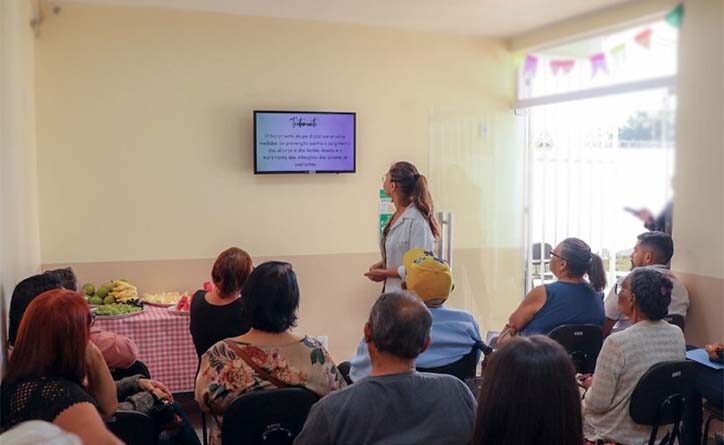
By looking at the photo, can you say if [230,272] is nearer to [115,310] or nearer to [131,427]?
[131,427]

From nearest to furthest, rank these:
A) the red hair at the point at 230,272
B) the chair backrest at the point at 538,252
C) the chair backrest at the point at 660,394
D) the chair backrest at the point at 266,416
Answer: the chair backrest at the point at 266,416, the chair backrest at the point at 660,394, the red hair at the point at 230,272, the chair backrest at the point at 538,252

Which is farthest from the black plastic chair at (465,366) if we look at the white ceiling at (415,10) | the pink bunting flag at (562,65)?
the pink bunting flag at (562,65)

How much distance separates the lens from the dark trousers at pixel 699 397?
266 cm

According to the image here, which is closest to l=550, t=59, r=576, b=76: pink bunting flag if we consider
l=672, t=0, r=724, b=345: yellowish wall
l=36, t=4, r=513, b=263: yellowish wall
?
l=36, t=4, r=513, b=263: yellowish wall

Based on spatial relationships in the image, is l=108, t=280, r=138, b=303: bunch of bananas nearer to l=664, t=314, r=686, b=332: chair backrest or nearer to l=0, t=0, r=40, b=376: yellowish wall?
l=0, t=0, r=40, b=376: yellowish wall

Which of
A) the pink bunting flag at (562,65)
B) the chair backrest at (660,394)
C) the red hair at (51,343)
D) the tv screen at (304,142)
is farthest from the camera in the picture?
the pink bunting flag at (562,65)

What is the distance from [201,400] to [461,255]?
3.37 m

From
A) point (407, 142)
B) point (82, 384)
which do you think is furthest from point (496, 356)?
point (407, 142)

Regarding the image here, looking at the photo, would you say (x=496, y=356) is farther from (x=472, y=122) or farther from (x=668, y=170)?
(x=472, y=122)

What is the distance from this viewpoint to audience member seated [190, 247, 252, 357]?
2.92m

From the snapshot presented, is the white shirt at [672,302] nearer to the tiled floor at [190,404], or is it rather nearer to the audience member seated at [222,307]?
the audience member seated at [222,307]

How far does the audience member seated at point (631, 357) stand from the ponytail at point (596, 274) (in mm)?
739

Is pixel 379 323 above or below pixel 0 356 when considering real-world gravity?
above

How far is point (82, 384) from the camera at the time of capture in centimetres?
192
